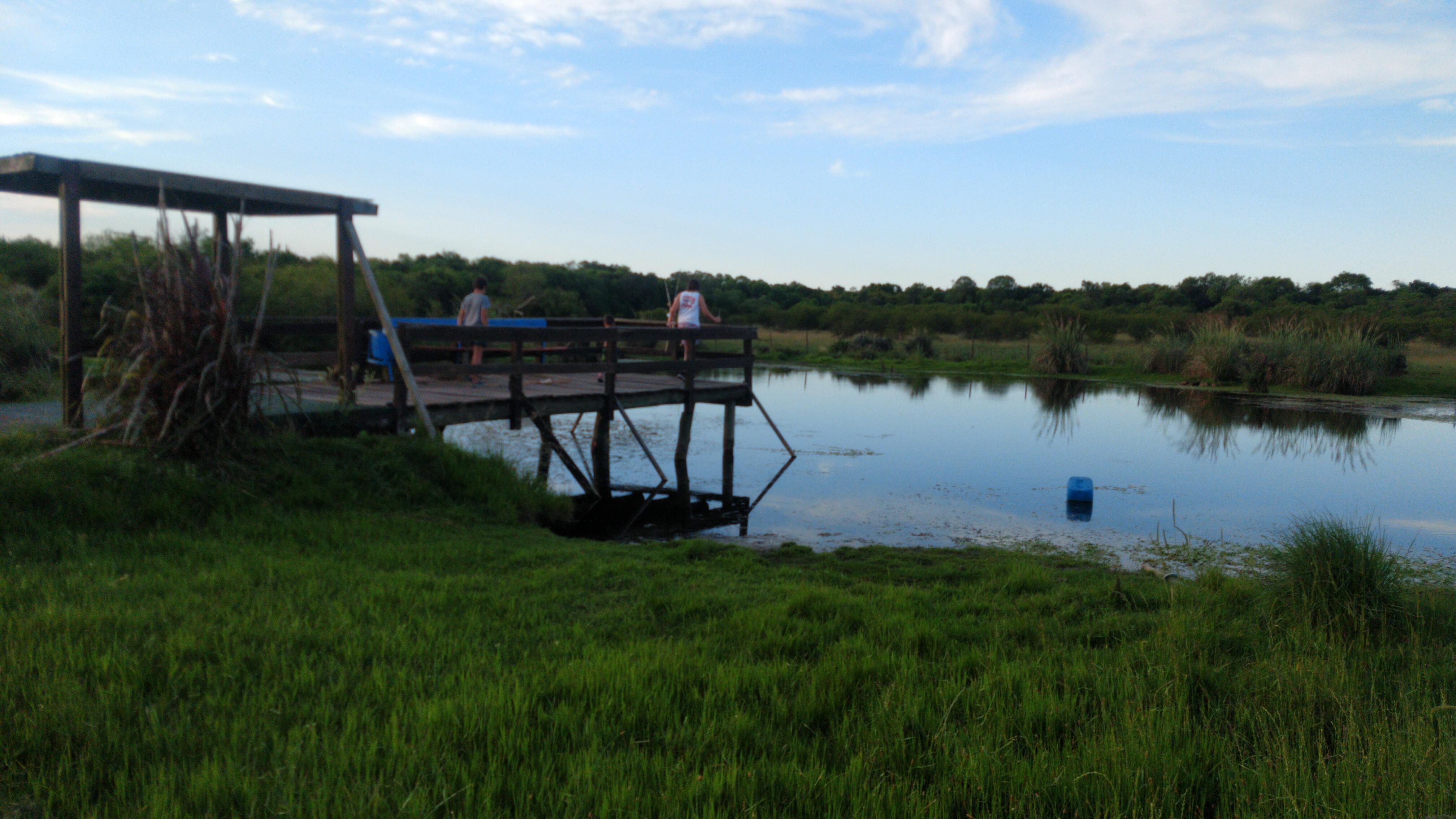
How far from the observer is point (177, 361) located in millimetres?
7129

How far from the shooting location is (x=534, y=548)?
7.19m

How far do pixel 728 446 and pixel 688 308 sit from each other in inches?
92.8

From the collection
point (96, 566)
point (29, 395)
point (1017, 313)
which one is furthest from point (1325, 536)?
point (1017, 313)

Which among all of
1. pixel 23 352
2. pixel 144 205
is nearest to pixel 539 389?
pixel 144 205

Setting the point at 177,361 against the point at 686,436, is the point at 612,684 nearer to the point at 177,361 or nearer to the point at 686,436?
the point at 177,361

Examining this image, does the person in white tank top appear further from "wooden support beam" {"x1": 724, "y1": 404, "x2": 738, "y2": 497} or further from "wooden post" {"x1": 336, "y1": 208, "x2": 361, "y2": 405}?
"wooden post" {"x1": 336, "y1": 208, "x2": 361, "y2": 405}

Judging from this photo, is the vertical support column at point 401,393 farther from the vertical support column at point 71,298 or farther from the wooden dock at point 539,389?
the vertical support column at point 71,298

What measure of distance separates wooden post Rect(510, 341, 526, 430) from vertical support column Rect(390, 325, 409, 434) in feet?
5.26

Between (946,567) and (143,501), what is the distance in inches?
248

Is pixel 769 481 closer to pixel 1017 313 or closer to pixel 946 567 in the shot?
pixel 946 567

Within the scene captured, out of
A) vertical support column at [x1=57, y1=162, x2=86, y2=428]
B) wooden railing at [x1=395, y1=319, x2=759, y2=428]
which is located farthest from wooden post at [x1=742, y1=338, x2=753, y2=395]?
vertical support column at [x1=57, y1=162, x2=86, y2=428]

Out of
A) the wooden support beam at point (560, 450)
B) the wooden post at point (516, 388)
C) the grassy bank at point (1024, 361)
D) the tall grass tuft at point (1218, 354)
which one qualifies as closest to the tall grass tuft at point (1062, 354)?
the grassy bank at point (1024, 361)

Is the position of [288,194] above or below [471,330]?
above

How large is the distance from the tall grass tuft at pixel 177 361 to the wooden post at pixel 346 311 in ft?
6.76
